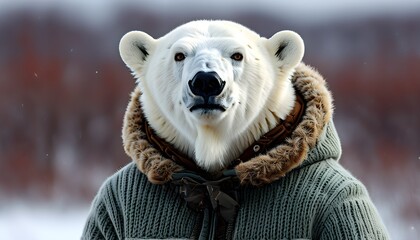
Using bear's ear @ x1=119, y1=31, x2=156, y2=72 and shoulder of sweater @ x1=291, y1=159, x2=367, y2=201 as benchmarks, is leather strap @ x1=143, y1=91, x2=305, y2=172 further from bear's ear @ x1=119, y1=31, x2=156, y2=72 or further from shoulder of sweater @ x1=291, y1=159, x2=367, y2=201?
bear's ear @ x1=119, y1=31, x2=156, y2=72

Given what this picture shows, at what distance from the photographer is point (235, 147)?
3.79 meters

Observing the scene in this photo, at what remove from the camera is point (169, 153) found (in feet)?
12.6

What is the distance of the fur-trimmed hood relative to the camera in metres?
3.71

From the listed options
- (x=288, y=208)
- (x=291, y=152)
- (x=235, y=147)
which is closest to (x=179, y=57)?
(x=235, y=147)

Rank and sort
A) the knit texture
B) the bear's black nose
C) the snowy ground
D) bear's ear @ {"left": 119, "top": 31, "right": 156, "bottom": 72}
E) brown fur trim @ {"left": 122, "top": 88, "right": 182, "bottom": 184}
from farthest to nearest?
the snowy ground
bear's ear @ {"left": 119, "top": 31, "right": 156, "bottom": 72}
brown fur trim @ {"left": 122, "top": 88, "right": 182, "bottom": 184}
the knit texture
the bear's black nose

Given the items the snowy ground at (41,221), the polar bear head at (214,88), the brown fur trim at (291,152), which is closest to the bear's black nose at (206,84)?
the polar bear head at (214,88)

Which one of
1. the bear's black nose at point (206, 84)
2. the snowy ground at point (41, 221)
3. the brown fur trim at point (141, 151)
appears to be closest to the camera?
the bear's black nose at point (206, 84)

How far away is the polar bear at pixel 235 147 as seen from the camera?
3674mm

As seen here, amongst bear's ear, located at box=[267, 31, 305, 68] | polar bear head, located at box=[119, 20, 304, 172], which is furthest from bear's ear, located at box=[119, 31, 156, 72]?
bear's ear, located at box=[267, 31, 305, 68]

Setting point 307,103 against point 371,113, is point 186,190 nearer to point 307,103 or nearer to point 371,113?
point 307,103

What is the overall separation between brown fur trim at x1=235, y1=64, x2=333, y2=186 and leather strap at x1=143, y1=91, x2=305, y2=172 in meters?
0.03

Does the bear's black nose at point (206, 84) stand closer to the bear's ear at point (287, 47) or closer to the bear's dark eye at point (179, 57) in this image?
the bear's dark eye at point (179, 57)

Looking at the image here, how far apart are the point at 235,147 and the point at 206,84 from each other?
33 centimetres

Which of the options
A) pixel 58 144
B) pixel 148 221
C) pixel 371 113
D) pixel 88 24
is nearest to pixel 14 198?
pixel 58 144
